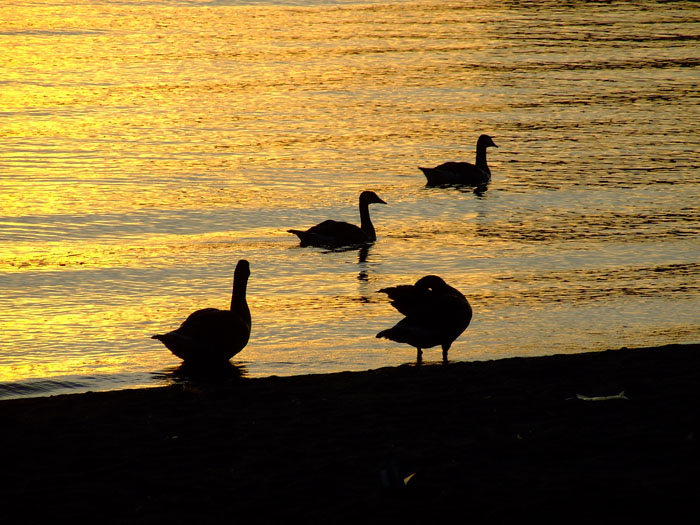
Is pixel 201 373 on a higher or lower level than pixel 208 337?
lower

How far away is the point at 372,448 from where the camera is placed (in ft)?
31.3

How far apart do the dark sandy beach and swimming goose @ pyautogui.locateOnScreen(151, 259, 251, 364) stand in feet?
5.58

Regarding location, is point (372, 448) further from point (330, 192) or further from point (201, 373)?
point (330, 192)

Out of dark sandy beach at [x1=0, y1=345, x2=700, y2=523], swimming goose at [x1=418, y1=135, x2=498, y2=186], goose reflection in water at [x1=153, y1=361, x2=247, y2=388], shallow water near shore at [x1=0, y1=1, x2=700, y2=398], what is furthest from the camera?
swimming goose at [x1=418, y1=135, x2=498, y2=186]

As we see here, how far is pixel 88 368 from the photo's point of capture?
14.5m

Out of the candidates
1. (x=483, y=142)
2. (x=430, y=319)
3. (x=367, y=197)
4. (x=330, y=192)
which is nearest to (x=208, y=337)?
(x=430, y=319)

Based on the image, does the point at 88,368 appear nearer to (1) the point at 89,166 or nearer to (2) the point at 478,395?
(2) the point at 478,395

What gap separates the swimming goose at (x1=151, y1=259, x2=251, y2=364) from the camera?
13.9 metres

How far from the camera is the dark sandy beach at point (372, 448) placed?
8.27 metres

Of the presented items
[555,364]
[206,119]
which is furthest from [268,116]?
[555,364]

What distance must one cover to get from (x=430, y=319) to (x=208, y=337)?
2780 millimetres

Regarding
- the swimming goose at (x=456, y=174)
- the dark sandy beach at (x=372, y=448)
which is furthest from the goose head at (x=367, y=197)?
the dark sandy beach at (x=372, y=448)

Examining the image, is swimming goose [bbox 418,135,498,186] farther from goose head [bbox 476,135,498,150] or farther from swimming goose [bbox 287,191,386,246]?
swimming goose [bbox 287,191,386,246]

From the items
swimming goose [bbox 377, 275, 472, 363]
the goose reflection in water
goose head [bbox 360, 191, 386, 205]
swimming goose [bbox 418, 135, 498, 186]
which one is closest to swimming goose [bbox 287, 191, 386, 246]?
goose head [bbox 360, 191, 386, 205]
